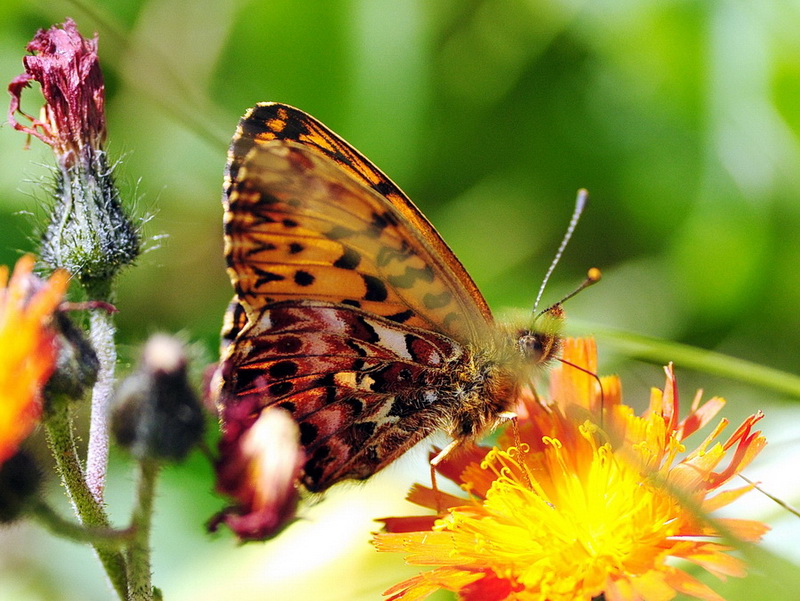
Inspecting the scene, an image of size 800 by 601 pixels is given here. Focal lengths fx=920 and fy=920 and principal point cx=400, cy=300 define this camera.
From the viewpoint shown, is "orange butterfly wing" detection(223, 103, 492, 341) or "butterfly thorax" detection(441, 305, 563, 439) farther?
"butterfly thorax" detection(441, 305, 563, 439)

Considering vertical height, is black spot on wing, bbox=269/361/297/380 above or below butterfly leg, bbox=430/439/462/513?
above

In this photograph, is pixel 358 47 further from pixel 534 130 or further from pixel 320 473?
pixel 320 473

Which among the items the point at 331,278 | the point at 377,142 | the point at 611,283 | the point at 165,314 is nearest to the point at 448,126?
the point at 377,142

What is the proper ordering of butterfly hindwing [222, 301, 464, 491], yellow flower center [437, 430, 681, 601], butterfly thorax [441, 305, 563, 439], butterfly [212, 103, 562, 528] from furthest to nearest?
butterfly thorax [441, 305, 563, 439] < butterfly hindwing [222, 301, 464, 491] < butterfly [212, 103, 562, 528] < yellow flower center [437, 430, 681, 601]

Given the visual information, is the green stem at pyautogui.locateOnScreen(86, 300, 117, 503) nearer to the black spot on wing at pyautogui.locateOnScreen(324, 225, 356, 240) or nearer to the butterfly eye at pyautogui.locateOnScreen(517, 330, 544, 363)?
the black spot on wing at pyautogui.locateOnScreen(324, 225, 356, 240)

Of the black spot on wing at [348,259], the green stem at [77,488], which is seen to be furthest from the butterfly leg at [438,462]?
the green stem at [77,488]

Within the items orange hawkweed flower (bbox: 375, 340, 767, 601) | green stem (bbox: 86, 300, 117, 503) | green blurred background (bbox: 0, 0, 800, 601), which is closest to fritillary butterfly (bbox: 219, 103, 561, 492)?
orange hawkweed flower (bbox: 375, 340, 767, 601)

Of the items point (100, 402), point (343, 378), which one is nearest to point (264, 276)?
point (343, 378)

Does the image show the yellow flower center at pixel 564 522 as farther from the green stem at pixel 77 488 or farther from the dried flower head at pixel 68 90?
the dried flower head at pixel 68 90
